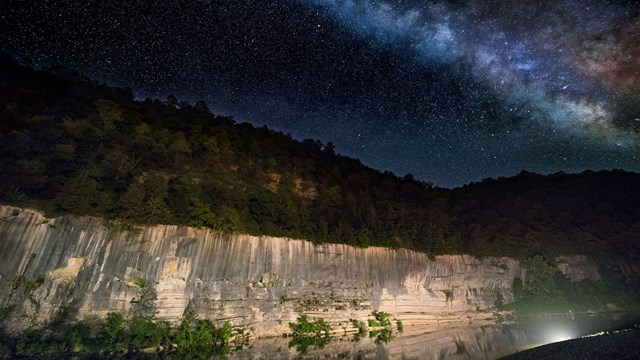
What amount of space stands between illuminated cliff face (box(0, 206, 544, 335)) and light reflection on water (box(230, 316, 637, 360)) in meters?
2.87

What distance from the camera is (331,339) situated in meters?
24.2

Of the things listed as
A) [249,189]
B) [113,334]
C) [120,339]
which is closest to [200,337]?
[120,339]

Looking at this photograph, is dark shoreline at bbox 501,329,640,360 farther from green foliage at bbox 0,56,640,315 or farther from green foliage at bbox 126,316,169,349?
green foliage at bbox 126,316,169,349

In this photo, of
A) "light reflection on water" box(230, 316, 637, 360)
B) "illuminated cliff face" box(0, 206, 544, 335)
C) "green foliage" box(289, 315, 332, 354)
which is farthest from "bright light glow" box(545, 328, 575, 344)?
"green foliage" box(289, 315, 332, 354)

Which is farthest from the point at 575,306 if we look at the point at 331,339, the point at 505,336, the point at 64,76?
the point at 64,76

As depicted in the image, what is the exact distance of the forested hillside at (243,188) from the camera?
2052cm

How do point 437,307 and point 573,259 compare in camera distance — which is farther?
point 573,259

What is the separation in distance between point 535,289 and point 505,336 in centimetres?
1448

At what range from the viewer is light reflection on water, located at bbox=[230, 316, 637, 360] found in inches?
790

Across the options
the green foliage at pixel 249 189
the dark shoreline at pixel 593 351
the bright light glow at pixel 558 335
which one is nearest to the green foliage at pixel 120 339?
the green foliage at pixel 249 189

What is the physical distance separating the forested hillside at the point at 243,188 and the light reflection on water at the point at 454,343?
880cm

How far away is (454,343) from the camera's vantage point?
81.0 feet

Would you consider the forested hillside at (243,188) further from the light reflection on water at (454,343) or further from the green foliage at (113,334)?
the light reflection on water at (454,343)

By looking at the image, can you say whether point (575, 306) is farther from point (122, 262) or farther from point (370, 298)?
point (122, 262)
